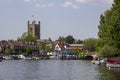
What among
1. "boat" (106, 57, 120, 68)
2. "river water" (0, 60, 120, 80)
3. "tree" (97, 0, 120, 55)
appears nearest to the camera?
"river water" (0, 60, 120, 80)

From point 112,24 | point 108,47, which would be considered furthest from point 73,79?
point 108,47

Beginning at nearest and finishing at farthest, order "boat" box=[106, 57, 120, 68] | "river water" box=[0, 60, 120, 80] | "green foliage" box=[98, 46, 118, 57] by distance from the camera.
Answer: "river water" box=[0, 60, 120, 80], "boat" box=[106, 57, 120, 68], "green foliage" box=[98, 46, 118, 57]

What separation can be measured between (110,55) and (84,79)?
Answer: 4323 centimetres

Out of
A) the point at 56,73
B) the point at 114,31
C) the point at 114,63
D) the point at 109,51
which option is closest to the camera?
the point at 56,73

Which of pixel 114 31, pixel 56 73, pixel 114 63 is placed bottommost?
pixel 56 73

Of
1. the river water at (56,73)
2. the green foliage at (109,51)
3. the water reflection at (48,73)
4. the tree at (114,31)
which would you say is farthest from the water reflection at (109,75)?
the green foliage at (109,51)

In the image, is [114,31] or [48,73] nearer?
[48,73]

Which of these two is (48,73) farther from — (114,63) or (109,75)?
(114,63)

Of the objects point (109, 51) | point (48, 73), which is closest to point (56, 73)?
point (48, 73)

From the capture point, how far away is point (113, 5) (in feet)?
291

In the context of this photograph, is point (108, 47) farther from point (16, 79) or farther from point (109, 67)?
point (16, 79)

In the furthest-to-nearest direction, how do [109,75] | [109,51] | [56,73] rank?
[109,51] → [56,73] → [109,75]

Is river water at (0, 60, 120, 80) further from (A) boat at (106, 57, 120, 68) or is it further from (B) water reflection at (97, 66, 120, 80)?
(A) boat at (106, 57, 120, 68)

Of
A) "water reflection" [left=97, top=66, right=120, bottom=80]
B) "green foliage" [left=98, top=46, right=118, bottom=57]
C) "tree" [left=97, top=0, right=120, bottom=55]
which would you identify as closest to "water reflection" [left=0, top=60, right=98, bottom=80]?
"water reflection" [left=97, top=66, right=120, bottom=80]
